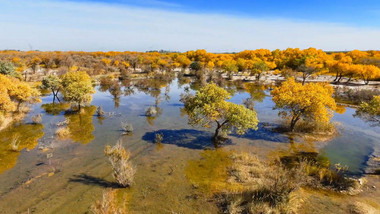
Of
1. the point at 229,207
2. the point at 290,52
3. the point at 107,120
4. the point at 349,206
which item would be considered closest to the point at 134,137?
the point at 107,120

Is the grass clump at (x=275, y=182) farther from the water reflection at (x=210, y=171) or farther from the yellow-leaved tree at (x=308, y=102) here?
the yellow-leaved tree at (x=308, y=102)

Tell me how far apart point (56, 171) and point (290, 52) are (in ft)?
420

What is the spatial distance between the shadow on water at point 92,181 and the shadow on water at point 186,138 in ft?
27.3

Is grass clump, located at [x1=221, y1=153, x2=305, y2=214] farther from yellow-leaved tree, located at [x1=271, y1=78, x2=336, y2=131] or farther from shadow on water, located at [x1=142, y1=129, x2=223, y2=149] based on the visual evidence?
yellow-leaved tree, located at [x1=271, y1=78, x2=336, y2=131]

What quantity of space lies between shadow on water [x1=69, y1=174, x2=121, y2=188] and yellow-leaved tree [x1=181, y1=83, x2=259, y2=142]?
418 inches

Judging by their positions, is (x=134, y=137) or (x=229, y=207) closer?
(x=229, y=207)

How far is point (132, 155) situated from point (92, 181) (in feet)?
16.6

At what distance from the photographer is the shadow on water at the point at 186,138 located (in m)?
24.0

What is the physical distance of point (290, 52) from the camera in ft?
392

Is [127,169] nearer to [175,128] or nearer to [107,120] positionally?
[175,128]

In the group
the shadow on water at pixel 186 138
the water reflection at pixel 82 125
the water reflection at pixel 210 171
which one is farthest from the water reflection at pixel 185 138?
the water reflection at pixel 82 125

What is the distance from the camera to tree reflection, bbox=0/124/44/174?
19.7m

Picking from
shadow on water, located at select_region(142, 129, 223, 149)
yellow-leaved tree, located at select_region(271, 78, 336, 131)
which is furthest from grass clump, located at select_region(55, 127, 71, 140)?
yellow-leaved tree, located at select_region(271, 78, 336, 131)

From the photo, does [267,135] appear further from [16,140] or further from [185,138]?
[16,140]
